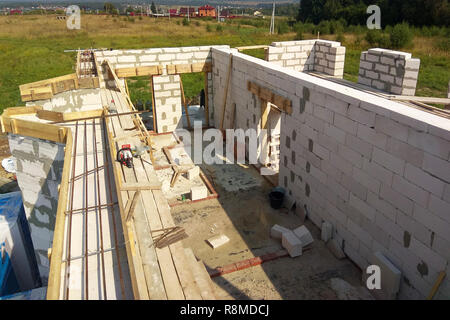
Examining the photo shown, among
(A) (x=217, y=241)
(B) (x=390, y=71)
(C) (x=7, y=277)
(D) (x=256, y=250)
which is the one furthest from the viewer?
(B) (x=390, y=71)

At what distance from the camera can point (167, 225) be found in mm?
5164

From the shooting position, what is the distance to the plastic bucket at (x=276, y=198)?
8578mm

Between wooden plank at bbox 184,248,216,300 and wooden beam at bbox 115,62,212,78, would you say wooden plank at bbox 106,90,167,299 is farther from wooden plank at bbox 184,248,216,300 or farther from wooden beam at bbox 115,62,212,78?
wooden beam at bbox 115,62,212,78

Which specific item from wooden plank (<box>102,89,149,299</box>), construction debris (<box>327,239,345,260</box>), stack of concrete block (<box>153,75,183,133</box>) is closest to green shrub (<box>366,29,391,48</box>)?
stack of concrete block (<box>153,75,183,133</box>)

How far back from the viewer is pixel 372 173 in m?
5.94

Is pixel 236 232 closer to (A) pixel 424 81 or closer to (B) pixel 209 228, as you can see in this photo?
(B) pixel 209 228

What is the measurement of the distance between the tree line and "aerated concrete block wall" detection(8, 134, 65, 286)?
34878mm

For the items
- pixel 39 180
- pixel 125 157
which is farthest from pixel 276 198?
pixel 39 180

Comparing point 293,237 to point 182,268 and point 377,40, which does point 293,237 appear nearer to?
point 182,268

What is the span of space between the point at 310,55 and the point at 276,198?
672 centimetres

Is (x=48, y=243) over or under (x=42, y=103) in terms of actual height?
under

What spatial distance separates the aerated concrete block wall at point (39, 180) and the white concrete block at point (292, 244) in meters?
5.36
